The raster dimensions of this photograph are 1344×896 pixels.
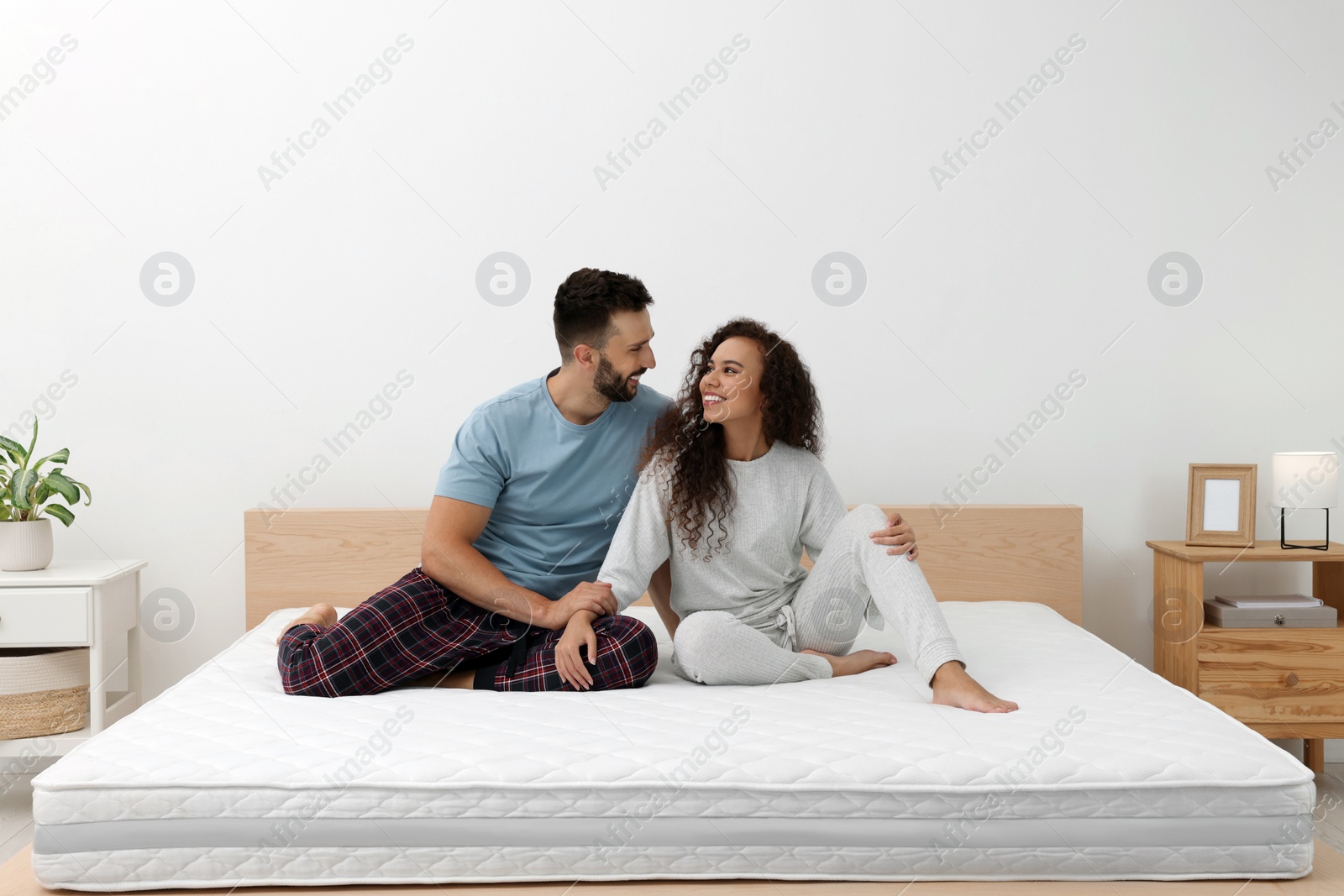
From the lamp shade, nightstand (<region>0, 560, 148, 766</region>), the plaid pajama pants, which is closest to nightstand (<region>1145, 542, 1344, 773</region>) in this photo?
the lamp shade

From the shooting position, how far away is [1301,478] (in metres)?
2.42

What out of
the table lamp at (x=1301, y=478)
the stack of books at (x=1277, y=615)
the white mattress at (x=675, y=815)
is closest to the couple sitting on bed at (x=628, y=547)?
the white mattress at (x=675, y=815)

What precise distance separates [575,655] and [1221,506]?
5.55 ft

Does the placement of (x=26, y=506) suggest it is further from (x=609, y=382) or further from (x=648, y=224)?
(x=648, y=224)

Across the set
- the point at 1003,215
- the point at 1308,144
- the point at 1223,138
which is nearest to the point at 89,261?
the point at 1003,215

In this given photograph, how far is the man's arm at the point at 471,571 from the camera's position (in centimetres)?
187

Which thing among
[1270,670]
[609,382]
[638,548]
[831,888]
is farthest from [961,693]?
[1270,670]

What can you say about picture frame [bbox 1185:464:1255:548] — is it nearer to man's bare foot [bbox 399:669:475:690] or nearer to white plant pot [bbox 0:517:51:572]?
man's bare foot [bbox 399:669:475:690]

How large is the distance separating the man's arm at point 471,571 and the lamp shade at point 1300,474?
1701mm

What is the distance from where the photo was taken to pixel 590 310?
1.97m

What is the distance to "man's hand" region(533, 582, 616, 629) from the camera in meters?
1.78

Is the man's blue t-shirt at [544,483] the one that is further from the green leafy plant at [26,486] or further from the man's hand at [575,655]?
the green leafy plant at [26,486]

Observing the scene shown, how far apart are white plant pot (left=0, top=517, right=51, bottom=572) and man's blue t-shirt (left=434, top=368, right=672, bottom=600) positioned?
1103 millimetres

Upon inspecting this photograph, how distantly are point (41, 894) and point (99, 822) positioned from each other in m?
0.13
